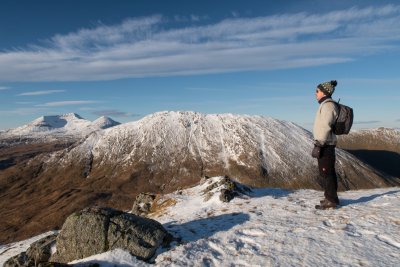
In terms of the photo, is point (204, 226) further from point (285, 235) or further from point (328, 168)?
point (328, 168)

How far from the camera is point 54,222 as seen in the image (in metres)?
171

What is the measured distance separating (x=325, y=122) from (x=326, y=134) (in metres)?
0.54

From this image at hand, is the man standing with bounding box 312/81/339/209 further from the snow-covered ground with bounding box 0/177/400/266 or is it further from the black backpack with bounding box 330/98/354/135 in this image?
the snow-covered ground with bounding box 0/177/400/266

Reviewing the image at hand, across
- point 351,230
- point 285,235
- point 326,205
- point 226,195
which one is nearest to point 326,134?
point 326,205

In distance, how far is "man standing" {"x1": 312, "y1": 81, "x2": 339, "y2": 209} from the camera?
626 inches

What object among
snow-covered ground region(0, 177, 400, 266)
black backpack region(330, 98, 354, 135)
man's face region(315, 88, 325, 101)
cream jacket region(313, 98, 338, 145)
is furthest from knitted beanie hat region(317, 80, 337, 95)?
snow-covered ground region(0, 177, 400, 266)

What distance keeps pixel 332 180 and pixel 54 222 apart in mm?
175572

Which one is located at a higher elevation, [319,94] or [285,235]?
[319,94]

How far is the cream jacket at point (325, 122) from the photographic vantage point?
15820 mm

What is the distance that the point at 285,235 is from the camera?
14898mm

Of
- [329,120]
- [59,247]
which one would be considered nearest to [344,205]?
[329,120]

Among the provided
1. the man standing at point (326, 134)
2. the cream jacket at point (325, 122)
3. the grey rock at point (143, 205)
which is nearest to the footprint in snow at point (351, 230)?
the man standing at point (326, 134)

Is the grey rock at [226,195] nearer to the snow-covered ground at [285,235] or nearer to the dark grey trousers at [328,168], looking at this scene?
the snow-covered ground at [285,235]

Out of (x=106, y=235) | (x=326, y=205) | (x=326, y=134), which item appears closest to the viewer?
(x=106, y=235)
